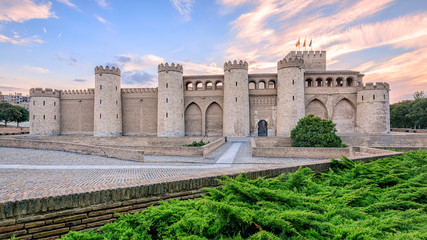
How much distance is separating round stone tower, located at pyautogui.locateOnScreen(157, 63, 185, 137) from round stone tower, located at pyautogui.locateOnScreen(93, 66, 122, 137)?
19.0 ft

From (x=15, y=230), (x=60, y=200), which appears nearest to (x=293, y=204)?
(x=60, y=200)

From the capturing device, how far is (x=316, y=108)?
26.6 metres

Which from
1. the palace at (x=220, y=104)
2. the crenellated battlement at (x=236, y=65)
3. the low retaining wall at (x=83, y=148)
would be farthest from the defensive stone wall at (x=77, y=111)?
the crenellated battlement at (x=236, y=65)

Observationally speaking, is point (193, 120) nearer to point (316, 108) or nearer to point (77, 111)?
point (316, 108)

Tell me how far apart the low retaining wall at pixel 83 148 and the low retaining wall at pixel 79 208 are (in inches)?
329

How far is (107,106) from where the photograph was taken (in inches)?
1056

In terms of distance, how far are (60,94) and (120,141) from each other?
16.4 metres

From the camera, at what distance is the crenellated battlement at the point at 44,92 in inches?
1121

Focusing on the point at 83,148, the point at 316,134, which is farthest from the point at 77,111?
the point at 316,134

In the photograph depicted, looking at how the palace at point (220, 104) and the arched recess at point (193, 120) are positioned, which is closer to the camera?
the palace at point (220, 104)

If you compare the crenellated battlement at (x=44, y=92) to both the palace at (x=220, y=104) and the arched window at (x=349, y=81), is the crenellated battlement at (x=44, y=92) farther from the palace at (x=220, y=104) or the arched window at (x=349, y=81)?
the arched window at (x=349, y=81)

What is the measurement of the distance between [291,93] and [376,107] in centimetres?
937

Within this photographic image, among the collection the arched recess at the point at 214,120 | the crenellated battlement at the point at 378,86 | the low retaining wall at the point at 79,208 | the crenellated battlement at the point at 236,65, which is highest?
the crenellated battlement at the point at 236,65

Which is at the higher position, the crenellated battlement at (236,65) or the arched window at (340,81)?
the crenellated battlement at (236,65)
